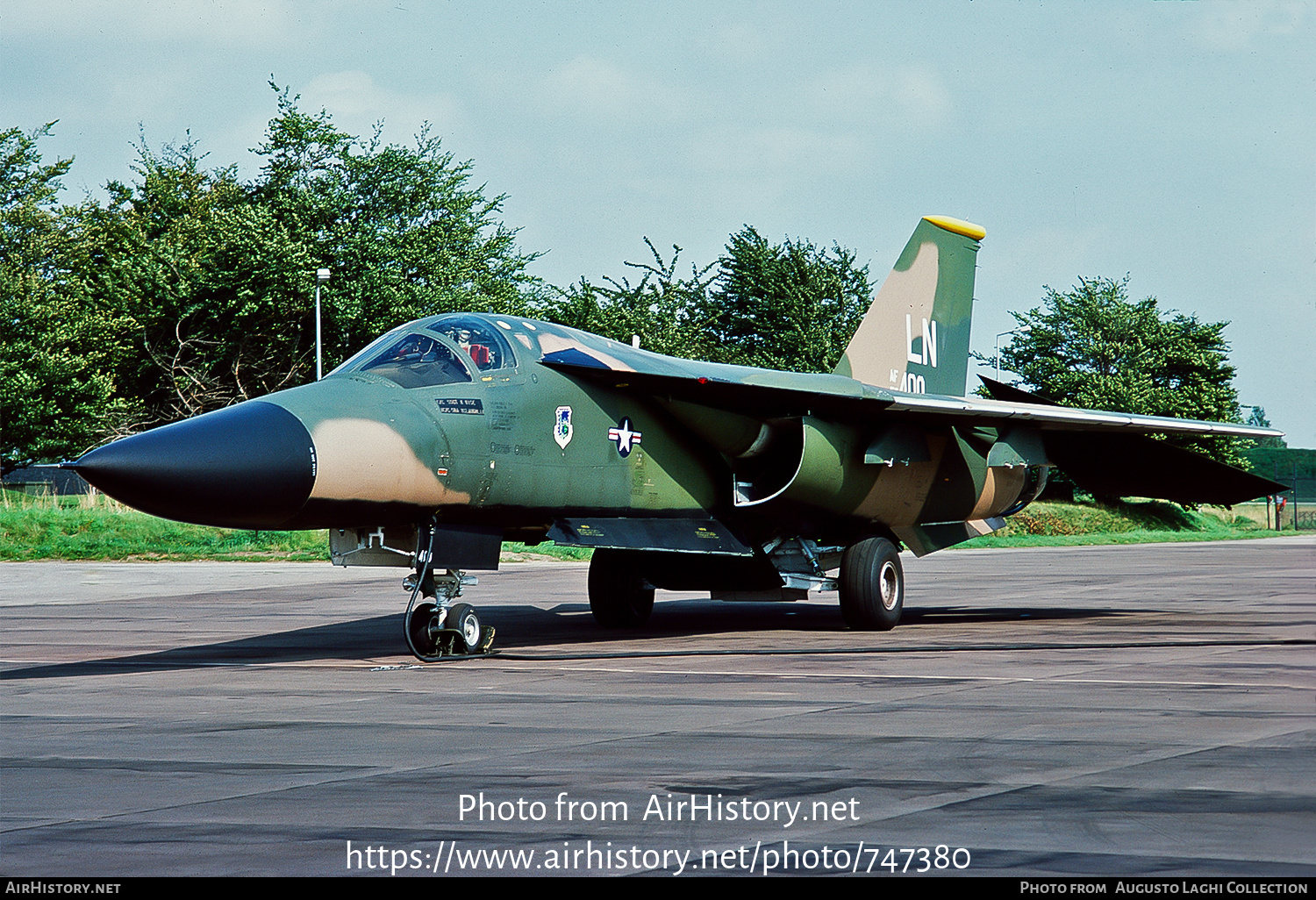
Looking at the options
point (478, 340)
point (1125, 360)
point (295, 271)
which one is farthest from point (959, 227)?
point (1125, 360)

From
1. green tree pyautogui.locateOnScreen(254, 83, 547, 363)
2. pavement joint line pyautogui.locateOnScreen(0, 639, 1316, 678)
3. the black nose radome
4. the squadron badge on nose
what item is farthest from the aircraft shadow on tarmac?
green tree pyautogui.locateOnScreen(254, 83, 547, 363)

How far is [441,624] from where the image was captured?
427 inches

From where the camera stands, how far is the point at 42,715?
25.6ft

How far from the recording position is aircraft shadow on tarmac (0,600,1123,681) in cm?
1134

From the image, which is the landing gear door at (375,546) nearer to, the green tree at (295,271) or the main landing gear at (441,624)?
the main landing gear at (441,624)

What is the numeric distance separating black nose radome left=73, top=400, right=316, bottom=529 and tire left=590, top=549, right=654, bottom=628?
564 cm

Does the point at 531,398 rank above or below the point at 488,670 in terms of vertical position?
above

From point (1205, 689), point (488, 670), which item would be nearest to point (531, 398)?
point (488, 670)

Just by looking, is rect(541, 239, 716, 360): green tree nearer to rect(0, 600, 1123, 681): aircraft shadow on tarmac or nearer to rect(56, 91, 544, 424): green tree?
rect(56, 91, 544, 424): green tree

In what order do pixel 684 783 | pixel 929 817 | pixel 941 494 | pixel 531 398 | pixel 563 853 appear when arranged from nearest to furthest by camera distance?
pixel 563 853, pixel 929 817, pixel 684 783, pixel 531 398, pixel 941 494

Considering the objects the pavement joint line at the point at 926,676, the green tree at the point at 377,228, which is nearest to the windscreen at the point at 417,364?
the pavement joint line at the point at 926,676

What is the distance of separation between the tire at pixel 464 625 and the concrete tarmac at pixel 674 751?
30cm

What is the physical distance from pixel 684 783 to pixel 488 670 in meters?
4.90

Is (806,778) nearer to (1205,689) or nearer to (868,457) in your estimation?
Answer: (1205,689)
